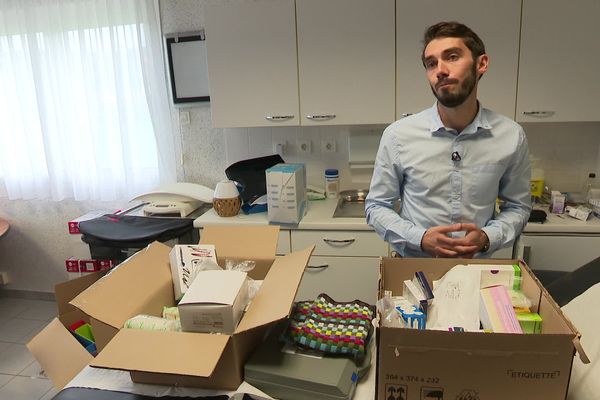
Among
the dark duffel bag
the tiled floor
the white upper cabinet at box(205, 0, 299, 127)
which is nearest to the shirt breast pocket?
the white upper cabinet at box(205, 0, 299, 127)

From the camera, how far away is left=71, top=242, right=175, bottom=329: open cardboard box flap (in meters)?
1.15

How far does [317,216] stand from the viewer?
8.29 ft

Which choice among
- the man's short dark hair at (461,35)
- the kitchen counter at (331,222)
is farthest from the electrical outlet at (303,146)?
the man's short dark hair at (461,35)

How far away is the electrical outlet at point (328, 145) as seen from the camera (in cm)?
290

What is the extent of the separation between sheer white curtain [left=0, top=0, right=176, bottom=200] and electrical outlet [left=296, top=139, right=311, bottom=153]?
896 millimetres

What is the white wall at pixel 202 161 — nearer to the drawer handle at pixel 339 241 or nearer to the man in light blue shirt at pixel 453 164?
the drawer handle at pixel 339 241

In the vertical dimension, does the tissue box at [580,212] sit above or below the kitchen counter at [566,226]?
above

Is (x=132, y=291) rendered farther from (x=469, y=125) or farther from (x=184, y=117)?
(x=184, y=117)

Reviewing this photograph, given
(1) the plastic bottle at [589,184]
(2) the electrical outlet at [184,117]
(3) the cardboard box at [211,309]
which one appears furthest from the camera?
(2) the electrical outlet at [184,117]

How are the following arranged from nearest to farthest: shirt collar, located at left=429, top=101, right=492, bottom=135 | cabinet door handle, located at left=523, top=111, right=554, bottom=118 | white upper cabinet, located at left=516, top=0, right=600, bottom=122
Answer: shirt collar, located at left=429, top=101, right=492, bottom=135 < white upper cabinet, located at left=516, top=0, right=600, bottom=122 < cabinet door handle, located at left=523, top=111, right=554, bottom=118

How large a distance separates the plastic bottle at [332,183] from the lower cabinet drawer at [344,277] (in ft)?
1.78

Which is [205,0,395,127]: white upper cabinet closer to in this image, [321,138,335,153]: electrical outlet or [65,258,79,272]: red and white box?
[321,138,335,153]: electrical outlet

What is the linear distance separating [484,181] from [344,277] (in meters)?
1.15

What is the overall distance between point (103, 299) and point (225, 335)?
392 mm
